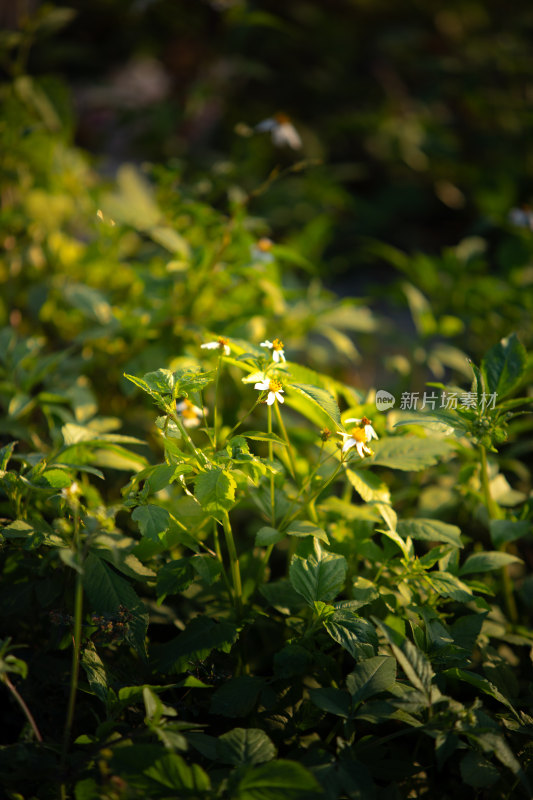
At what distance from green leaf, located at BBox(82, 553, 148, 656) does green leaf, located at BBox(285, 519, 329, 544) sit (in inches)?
10.1

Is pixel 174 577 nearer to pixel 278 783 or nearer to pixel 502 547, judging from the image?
pixel 278 783

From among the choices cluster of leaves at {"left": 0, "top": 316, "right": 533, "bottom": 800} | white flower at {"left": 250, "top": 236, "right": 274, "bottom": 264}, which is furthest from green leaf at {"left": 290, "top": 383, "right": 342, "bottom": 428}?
white flower at {"left": 250, "top": 236, "right": 274, "bottom": 264}

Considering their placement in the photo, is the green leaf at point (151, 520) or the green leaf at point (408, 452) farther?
the green leaf at point (408, 452)

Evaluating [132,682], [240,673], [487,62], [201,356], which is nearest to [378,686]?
[240,673]

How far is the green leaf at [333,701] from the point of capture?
A: 78cm

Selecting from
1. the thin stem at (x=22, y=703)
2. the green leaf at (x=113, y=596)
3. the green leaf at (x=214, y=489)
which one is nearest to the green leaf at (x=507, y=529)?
Answer: the green leaf at (x=214, y=489)

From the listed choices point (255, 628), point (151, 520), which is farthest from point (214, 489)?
point (255, 628)

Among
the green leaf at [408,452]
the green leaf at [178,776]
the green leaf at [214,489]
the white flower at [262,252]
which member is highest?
the green leaf at [214,489]

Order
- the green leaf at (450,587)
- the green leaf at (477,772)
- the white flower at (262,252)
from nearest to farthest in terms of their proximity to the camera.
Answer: the green leaf at (477,772) → the green leaf at (450,587) → the white flower at (262,252)

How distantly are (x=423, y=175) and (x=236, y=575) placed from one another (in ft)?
7.68

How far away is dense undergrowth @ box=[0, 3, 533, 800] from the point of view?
767 millimetres

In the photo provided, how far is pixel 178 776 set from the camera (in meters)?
0.68

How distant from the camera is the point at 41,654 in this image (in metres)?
0.93

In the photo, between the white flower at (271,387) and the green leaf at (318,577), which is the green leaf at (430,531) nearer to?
the green leaf at (318,577)
